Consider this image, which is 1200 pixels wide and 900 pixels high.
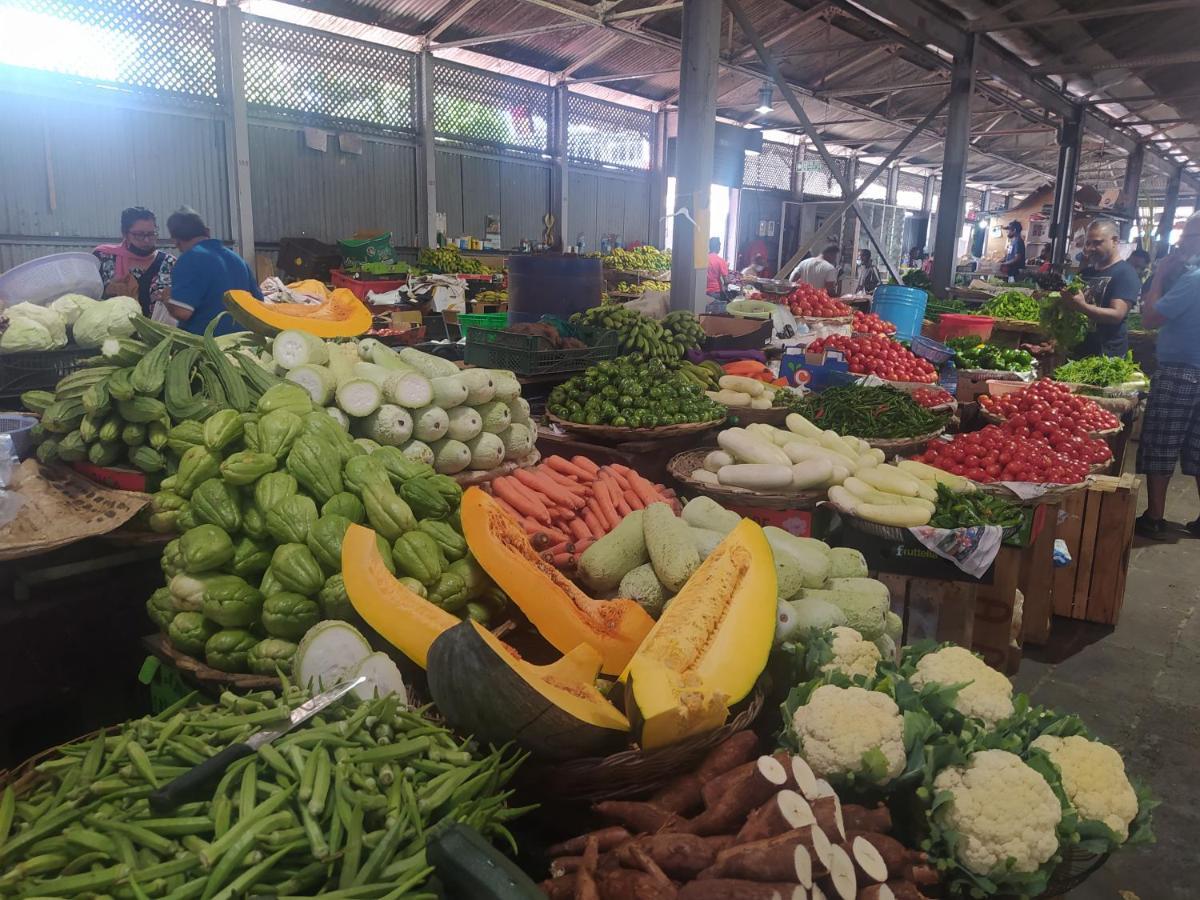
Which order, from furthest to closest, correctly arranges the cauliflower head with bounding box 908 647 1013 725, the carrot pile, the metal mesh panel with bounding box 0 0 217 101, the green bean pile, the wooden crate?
the metal mesh panel with bounding box 0 0 217 101
the wooden crate
the carrot pile
the cauliflower head with bounding box 908 647 1013 725
the green bean pile

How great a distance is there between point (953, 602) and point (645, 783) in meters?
2.57

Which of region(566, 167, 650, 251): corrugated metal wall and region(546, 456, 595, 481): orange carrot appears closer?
region(546, 456, 595, 481): orange carrot

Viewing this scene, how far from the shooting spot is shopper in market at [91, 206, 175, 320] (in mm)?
6348

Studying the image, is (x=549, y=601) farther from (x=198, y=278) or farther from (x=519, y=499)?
(x=198, y=278)

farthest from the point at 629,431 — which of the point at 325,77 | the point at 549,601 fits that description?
the point at 325,77

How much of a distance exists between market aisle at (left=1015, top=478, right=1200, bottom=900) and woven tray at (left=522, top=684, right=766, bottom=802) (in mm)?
1775

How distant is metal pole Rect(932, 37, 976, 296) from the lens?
10242 mm

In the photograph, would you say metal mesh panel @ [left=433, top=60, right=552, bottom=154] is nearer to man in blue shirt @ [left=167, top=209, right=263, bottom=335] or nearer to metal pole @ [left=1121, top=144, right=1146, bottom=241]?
man in blue shirt @ [left=167, top=209, right=263, bottom=335]

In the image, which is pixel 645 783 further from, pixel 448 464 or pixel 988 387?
pixel 988 387

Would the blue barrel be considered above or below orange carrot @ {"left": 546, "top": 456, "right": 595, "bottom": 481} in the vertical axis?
above

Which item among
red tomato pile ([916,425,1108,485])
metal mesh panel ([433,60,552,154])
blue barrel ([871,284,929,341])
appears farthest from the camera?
metal mesh panel ([433,60,552,154])

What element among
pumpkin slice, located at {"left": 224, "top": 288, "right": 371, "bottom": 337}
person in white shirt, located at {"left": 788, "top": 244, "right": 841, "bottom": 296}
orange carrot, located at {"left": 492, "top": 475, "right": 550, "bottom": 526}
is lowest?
orange carrot, located at {"left": 492, "top": 475, "right": 550, "bottom": 526}

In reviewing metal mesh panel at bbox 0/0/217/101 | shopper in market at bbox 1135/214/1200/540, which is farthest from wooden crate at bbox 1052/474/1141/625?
→ metal mesh panel at bbox 0/0/217/101

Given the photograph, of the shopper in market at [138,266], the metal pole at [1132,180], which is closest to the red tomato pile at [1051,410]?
the shopper in market at [138,266]
